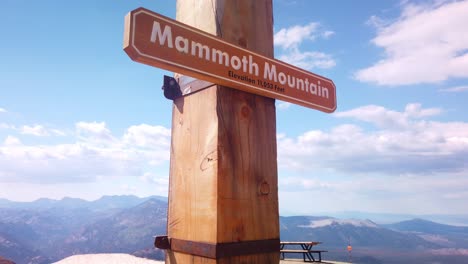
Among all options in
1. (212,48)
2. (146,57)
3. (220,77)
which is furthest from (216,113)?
(146,57)

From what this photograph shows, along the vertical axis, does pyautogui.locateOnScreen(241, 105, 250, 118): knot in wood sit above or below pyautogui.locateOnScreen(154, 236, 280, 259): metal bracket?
above

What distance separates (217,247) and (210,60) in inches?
37.3

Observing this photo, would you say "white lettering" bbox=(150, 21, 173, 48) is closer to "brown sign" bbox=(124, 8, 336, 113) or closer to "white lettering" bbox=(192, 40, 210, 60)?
"brown sign" bbox=(124, 8, 336, 113)

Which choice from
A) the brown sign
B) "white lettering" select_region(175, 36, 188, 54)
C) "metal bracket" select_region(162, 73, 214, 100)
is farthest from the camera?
"metal bracket" select_region(162, 73, 214, 100)

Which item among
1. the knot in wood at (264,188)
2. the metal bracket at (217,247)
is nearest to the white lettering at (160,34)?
the knot in wood at (264,188)

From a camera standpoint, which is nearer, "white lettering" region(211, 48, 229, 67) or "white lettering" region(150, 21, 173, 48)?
"white lettering" region(150, 21, 173, 48)

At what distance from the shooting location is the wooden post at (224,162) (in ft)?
5.39

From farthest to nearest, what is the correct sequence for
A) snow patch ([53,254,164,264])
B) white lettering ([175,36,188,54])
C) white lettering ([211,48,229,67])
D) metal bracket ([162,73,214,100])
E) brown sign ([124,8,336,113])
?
snow patch ([53,254,164,264]) → metal bracket ([162,73,214,100]) → white lettering ([211,48,229,67]) → white lettering ([175,36,188,54]) → brown sign ([124,8,336,113])

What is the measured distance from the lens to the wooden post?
5.39 feet

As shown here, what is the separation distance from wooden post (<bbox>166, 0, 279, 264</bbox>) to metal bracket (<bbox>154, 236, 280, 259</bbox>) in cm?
1

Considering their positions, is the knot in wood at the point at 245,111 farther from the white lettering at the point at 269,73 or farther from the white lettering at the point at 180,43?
the white lettering at the point at 180,43

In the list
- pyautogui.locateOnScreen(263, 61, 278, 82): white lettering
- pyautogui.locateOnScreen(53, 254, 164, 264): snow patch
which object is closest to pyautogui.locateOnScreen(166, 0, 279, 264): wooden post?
pyautogui.locateOnScreen(263, 61, 278, 82): white lettering

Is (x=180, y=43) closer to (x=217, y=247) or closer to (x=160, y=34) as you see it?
(x=160, y=34)

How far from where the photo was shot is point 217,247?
155 centimetres
